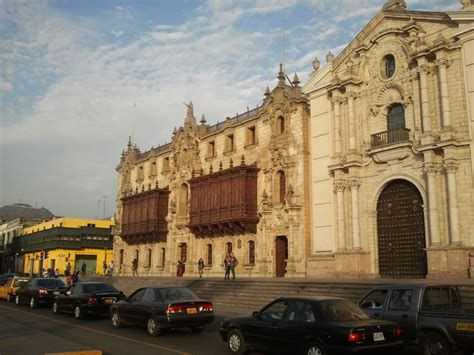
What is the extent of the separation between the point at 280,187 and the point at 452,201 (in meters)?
12.8

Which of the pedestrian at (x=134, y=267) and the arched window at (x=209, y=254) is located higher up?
the arched window at (x=209, y=254)

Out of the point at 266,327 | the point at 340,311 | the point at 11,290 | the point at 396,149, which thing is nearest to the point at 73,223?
the point at 11,290

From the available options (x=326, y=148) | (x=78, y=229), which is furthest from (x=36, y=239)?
(x=326, y=148)

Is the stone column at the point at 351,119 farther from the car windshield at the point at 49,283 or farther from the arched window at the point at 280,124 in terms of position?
the car windshield at the point at 49,283

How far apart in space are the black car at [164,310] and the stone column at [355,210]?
13.6 meters

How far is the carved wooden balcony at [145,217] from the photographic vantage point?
43.7 metres

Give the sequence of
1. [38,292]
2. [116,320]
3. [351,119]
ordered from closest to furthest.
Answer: [116,320] < [38,292] < [351,119]

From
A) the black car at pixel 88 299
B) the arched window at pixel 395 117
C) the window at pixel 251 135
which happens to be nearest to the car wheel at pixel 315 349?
the black car at pixel 88 299

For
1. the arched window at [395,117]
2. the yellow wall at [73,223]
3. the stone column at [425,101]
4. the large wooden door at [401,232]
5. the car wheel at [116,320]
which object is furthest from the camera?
the yellow wall at [73,223]

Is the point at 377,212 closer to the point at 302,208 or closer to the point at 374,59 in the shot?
the point at 302,208

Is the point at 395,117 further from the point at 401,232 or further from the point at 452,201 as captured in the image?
the point at 401,232

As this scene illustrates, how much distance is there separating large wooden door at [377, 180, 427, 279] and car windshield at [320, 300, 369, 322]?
14.9m

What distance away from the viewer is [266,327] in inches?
398

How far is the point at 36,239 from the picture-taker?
72250mm
